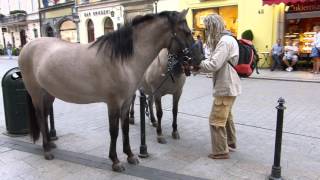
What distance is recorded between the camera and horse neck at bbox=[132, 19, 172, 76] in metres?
4.13

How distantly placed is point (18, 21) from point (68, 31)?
34.5ft

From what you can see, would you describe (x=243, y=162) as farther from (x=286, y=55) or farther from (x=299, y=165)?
(x=286, y=55)

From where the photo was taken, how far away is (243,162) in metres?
4.57

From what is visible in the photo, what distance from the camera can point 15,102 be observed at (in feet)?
19.1

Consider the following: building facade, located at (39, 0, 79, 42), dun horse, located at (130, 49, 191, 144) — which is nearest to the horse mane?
dun horse, located at (130, 49, 191, 144)

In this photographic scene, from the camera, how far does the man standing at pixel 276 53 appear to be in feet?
50.5

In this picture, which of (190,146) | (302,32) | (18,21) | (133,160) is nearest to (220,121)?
(190,146)

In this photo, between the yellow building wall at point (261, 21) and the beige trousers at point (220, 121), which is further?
the yellow building wall at point (261, 21)

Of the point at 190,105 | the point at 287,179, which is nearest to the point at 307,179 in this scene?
the point at 287,179

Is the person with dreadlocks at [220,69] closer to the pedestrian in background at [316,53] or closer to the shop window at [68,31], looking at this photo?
the pedestrian in background at [316,53]

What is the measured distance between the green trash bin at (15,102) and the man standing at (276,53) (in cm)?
1238

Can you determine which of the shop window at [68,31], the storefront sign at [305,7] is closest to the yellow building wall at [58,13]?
the shop window at [68,31]

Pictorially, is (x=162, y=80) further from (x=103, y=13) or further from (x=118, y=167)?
(x=103, y=13)

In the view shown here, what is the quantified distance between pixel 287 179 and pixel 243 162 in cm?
68
